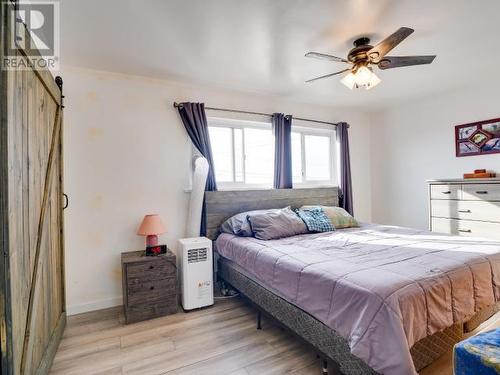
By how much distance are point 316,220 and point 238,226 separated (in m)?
0.95

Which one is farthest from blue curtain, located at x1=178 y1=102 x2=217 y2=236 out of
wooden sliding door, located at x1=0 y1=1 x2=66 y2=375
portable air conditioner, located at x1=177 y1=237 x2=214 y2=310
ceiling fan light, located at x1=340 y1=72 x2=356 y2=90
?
ceiling fan light, located at x1=340 y1=72 x2=356 y2=90

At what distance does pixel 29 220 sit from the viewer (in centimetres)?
153

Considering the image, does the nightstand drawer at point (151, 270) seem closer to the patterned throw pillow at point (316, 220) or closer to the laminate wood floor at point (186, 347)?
the laminate wood floor at point (186, 347)

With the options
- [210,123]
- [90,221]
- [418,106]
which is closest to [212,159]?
[210,123]

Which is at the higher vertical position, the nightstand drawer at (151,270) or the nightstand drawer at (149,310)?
the nightstand drawer at (151,270)

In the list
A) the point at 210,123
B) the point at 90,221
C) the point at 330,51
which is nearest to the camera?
the point at 330,51

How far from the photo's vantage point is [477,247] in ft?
7.32

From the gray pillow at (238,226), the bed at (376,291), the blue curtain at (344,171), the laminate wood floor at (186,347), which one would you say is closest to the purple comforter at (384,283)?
the bed at (376,291)

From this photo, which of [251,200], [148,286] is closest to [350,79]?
[251,200]

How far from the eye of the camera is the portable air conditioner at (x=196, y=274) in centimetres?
278

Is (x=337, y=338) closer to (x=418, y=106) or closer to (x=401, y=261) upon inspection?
(x=401, y=261)

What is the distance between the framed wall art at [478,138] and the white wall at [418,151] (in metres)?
0.06

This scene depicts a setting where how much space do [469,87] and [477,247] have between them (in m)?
2.45

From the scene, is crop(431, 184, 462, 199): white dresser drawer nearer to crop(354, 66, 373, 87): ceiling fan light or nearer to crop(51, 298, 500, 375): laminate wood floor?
crop(51, 298, 500, 375): laminate wood floor
